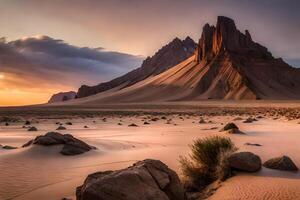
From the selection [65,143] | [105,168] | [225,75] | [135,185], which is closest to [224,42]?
[225,75]

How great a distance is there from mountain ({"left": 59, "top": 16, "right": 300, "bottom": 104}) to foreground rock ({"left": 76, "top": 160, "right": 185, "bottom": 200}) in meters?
108

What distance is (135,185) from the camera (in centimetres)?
509

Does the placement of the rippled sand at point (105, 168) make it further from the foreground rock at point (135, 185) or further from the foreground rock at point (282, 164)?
the foreground rock at point (135, 185)

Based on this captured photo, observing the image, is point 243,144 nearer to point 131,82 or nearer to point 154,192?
point 154,192

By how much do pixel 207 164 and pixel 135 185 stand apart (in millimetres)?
2770

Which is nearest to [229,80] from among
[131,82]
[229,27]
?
[229,27]

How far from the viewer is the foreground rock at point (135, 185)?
16.1ft

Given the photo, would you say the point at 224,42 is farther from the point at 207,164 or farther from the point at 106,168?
the point at 207,164

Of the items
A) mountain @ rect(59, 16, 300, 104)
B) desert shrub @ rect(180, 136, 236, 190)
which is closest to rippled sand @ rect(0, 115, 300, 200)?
desert shrub @ rect(180, 136, 236, 190)

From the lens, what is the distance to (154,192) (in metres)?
5.19

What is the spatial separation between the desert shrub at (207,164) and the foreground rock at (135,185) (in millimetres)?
1279

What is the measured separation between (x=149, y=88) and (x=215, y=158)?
137m

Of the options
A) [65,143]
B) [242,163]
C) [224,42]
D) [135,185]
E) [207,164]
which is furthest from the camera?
[224,42]

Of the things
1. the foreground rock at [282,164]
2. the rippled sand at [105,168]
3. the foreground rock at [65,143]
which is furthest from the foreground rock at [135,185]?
the foreground rock at [65,143]
